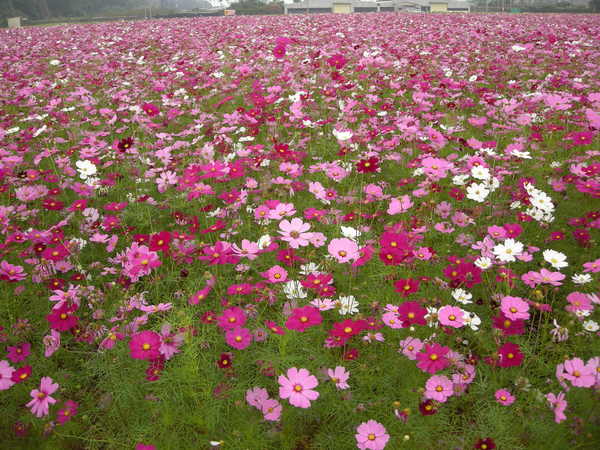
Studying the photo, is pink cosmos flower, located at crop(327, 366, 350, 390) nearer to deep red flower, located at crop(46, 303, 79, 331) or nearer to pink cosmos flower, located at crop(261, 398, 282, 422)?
pink cosmos flower, located at crop(261, 398, 282, 422)

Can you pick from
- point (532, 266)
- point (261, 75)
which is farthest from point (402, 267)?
point (261, 75)

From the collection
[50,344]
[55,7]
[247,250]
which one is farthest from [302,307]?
[55,7]

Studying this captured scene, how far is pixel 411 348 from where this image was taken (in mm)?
1535

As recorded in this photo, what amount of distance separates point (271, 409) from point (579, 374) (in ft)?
3.55

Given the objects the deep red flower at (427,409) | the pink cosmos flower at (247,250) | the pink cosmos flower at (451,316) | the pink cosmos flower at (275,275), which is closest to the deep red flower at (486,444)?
the deep red flower at (427,409)

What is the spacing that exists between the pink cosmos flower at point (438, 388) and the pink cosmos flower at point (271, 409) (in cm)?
53

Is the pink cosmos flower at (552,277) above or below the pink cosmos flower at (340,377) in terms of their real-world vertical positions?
above

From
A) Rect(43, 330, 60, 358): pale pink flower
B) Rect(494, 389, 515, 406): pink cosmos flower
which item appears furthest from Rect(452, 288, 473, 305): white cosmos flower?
Rect(43, 330, 60, 358): pale pink flower

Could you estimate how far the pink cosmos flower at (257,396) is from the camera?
4.46 feet

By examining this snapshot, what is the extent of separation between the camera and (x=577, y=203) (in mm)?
2529

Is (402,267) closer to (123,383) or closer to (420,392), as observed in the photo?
(420,392)

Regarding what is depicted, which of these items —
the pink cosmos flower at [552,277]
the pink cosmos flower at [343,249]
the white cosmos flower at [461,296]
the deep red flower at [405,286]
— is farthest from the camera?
the white cosmos flower at [461,296]

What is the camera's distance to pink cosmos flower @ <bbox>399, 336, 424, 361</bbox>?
1.51 meters

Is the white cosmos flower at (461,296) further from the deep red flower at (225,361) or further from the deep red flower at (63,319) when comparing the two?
the deep red flower at (63,319)
